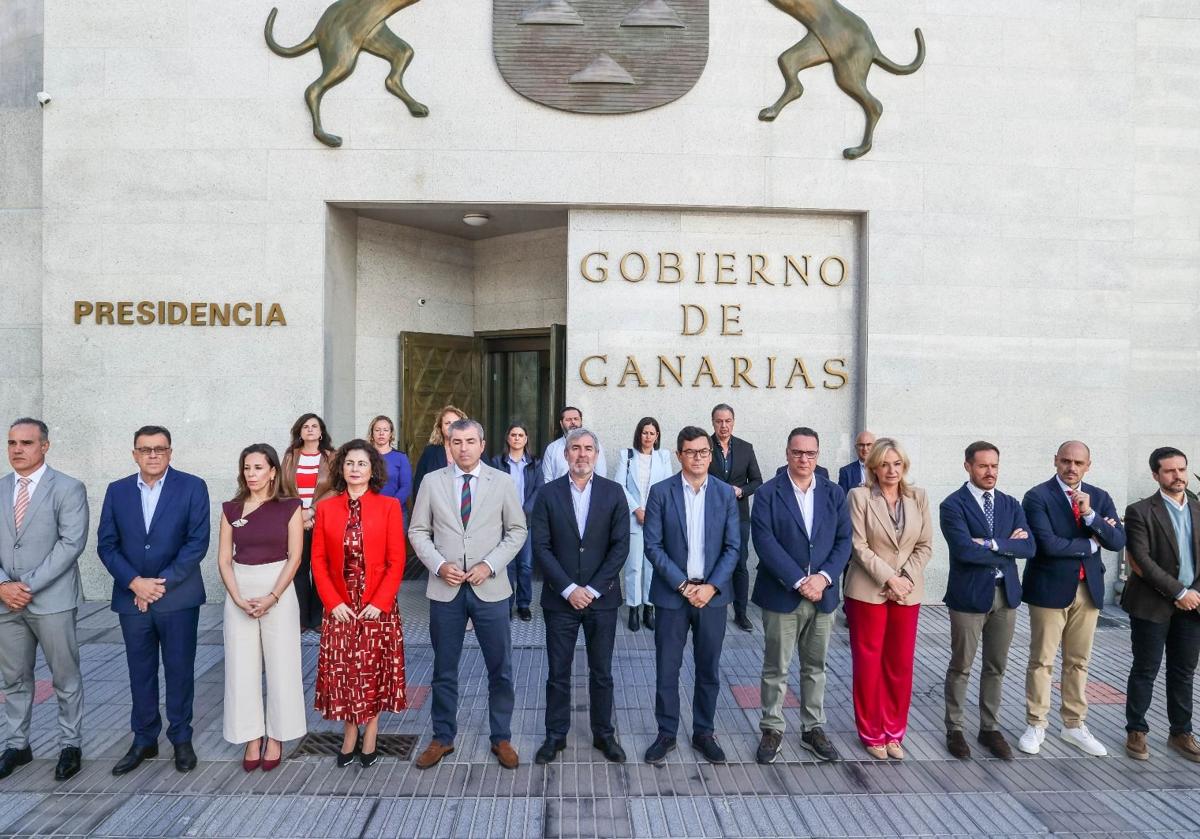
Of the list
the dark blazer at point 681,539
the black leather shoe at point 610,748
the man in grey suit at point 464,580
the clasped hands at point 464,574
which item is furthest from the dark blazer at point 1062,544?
the clasped hands at point 464,574

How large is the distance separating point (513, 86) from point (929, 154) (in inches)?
180

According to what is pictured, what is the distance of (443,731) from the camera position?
4129 millimetres

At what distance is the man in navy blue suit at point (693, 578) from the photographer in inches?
165

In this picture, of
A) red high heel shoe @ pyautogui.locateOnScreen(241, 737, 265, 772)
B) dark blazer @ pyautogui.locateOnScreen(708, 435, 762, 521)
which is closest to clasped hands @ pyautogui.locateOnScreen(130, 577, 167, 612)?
red high heel shoe @ pyautogui.locateOnScreen(241, 737, 265, 772)

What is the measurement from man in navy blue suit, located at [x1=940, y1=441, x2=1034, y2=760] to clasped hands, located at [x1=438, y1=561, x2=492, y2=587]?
Result: 2838 millimetres

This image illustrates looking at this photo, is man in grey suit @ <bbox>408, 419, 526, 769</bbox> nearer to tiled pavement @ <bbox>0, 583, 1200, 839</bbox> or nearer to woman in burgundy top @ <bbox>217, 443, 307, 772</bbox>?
tiled pavement @ <bbox>0, 583, 1200, 839</bbox>

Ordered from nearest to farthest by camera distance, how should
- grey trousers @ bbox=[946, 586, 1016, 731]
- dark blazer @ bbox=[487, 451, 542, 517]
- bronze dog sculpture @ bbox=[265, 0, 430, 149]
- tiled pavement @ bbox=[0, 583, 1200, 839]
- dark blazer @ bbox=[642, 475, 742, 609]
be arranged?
tiled pavement @ bbox=[0, 583, 1200, 839] → dark blazer @ bbox=[642, 475, 742, 609] → grey trousers @ bbox=[946, 586, 1016, 731] → dark blazer @ bbox=[487, 451, 542, 517] → bronze dog sculpture @ bbox=[265, 0, 430, 149]

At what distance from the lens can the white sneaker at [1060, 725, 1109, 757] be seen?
14.0ft

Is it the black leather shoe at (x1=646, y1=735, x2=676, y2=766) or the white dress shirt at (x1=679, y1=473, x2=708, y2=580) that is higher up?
the white dress shirt at (x1=679, y1=473, x2=708, y2=580)

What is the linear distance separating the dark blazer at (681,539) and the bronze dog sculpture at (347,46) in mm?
5321

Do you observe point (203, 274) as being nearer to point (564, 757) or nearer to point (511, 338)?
point (511, 338)

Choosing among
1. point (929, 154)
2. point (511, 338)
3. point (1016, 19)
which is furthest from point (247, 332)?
point (1016, 19)

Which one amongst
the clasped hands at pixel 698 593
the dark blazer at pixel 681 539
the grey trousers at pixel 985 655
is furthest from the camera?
the grey trousers at pixel 985 655

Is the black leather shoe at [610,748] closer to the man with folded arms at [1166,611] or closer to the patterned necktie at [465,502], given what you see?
the patterned necktie at [465,502]
